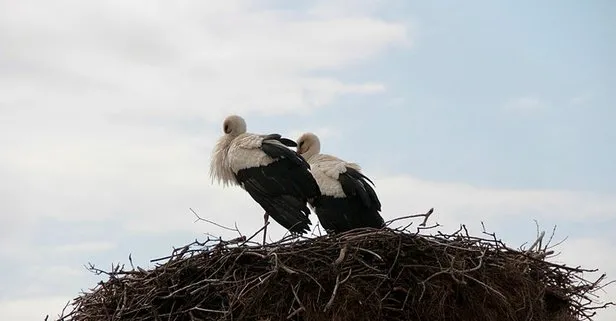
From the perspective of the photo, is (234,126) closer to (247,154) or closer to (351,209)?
(247,154)

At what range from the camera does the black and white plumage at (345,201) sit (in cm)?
728

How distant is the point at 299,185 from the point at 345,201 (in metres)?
0.36

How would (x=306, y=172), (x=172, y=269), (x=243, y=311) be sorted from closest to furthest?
1. (x=243, y=311)
2. (x=172, y=269)
3. (x=306, y=172)

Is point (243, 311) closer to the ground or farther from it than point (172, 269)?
closer to the ground

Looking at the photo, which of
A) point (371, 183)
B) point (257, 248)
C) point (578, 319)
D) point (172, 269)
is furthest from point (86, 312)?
point (578, 319)

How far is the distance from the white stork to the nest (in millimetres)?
1202

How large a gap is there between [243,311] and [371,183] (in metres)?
2.13

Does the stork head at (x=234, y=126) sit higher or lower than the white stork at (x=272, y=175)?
higher

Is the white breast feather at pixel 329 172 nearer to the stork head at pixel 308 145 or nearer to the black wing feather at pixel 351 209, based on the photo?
the black wing feather at pixel 351 209

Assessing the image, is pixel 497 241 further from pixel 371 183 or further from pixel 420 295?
pixel 371 183

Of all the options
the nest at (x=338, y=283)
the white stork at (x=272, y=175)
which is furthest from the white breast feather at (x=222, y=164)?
the nest at (x=338, y=283)

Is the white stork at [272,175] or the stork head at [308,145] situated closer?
the white stork at [272,175]

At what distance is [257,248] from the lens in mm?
5934

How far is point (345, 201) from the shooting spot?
24.0 feet
